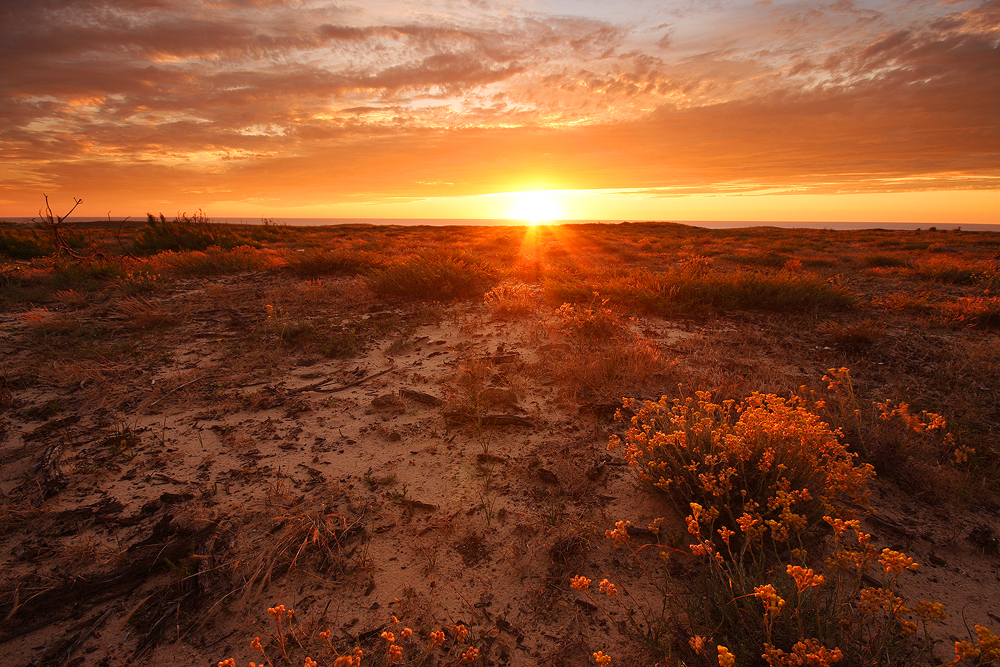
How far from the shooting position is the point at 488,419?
3369 millimetres

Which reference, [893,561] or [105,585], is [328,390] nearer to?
[105,585]

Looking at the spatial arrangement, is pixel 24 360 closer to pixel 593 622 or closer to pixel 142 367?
pixel 142 367

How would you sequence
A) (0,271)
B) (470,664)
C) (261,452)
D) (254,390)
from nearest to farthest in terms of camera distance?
(470,664) → (261,452) → (254,390) → (0,271)

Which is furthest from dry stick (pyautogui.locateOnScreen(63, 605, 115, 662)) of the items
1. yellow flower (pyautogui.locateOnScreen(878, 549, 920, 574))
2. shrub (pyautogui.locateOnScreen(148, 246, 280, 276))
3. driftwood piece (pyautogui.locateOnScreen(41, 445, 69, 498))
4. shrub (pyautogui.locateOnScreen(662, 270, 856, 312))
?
shrub (pyautogui.locateOnScreen(148, 246, 280, 276))

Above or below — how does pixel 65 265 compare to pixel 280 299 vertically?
above

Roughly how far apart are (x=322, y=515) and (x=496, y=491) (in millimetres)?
1040

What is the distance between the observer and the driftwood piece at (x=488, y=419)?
335 centimetres

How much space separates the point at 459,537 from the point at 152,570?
1.54m

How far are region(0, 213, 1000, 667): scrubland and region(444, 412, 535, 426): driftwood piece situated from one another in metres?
0.02

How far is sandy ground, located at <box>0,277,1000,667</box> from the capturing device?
191cm

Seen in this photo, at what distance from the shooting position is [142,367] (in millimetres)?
4184

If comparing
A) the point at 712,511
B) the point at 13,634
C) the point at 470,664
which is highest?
the point at 712,511

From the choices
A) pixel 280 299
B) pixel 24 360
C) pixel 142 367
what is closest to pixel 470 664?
pixel 142 367

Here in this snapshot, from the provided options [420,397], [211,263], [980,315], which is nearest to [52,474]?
[420,397]
